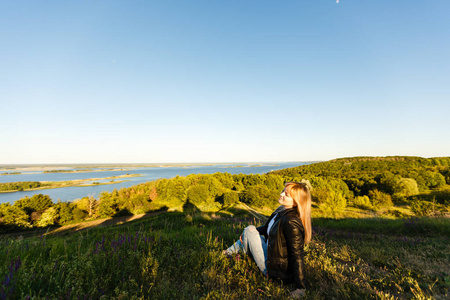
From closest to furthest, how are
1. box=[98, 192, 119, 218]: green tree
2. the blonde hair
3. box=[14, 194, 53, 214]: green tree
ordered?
the blonde hair, box=[14, 194, 53, 214]: green tree, box=[98, 192, 119, 218]: green tree

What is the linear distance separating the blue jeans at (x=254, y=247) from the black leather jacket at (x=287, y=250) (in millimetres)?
208

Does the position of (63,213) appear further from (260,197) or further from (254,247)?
(254,247)

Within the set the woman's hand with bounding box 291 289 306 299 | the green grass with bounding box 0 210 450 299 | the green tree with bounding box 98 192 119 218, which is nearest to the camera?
the green grass with bounding box 0 210 450 299

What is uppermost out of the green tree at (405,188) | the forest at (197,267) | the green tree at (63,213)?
the forest at (197,267)

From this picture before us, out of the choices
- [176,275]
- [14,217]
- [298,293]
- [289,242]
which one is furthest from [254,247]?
[14,217]

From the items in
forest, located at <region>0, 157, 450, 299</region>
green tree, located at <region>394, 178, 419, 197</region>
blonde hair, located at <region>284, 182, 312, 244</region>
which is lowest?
green tree, located at <region>394, 178, 419, 197</region>

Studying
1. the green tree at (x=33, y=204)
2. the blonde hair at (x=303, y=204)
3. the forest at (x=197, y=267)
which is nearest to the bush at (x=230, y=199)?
the forest at (x=197, y=267)

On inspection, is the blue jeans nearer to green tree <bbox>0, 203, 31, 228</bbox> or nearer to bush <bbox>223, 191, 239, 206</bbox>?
bush <bbox>223, 191, 239, 206</bbox>

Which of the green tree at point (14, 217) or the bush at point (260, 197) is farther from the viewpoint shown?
the bush at point (260, 197)

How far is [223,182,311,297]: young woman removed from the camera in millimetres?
2506

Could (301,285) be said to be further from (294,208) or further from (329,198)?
(329,198)

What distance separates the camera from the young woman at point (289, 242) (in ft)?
8.22

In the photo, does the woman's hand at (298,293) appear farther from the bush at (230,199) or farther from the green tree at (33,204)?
the green tree at (33,204)

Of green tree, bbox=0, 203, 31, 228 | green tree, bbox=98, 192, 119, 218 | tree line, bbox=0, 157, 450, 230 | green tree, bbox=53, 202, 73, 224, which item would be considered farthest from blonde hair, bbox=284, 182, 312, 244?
green tree, bbox=53, 202, 73, 224
